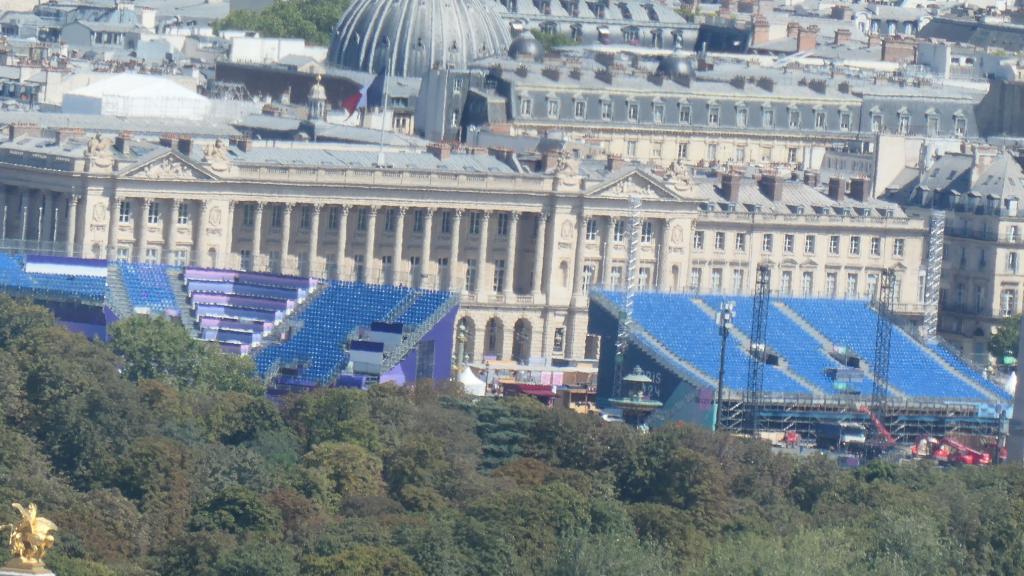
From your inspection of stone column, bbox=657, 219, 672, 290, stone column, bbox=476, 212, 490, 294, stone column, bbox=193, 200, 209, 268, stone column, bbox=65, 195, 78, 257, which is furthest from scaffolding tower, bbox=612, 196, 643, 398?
stone column, bbox=65, 195, 78, 257

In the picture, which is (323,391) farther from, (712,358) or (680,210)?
(680,210)

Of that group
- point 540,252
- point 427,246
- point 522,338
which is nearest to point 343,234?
point 427,246

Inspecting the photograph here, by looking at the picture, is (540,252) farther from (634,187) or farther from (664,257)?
(664,257)

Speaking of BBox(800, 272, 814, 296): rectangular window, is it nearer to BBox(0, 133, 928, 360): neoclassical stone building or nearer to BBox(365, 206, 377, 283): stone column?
BBox(0, 133, 928, 360): neoclassical stone building

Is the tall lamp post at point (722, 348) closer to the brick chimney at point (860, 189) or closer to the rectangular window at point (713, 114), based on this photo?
the brick chimney at point (860, 189)

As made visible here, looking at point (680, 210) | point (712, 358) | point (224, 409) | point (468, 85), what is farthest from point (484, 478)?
point (468, 85)

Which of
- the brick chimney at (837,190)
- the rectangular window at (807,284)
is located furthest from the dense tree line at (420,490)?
the brick chimney at (837,190)
